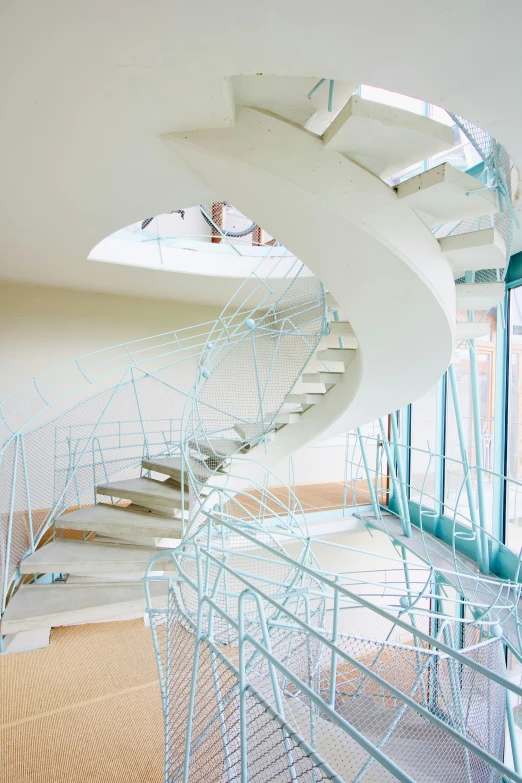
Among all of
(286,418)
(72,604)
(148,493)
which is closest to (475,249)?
(286,418)

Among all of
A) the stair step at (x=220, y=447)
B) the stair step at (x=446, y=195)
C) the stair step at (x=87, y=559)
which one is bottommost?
the stair step at (x=87, y=559)

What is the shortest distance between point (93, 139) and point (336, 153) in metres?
0.92

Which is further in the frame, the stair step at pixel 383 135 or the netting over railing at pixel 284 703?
the stair step at pixel 383 135

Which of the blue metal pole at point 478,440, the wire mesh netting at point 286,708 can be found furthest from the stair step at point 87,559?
the blue metal pole at point 478,440

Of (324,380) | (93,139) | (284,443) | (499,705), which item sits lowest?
(499,705)

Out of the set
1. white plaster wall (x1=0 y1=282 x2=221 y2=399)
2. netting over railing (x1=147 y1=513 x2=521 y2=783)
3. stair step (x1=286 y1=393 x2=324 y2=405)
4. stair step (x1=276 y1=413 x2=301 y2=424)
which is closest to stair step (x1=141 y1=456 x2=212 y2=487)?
stair step (x1=276 y1=413 x2=301 y2=424)

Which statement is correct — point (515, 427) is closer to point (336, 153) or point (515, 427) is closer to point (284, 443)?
point (284, 443)

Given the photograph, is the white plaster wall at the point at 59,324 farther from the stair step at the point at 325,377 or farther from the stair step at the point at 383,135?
the stair step at the point at 383,135

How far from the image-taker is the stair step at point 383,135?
5.54 feet

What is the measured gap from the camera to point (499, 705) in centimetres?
174

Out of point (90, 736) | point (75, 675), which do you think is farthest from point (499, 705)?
point (75, 675)

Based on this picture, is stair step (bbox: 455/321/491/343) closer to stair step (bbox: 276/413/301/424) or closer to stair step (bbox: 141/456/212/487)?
stair step (bbox: 276/413/301/424)

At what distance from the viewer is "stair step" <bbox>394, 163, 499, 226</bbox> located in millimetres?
1905

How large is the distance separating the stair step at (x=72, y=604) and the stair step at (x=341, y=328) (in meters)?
1.88
